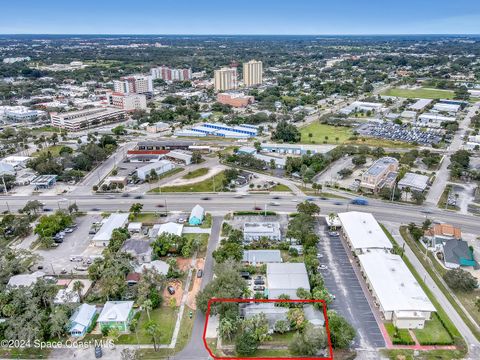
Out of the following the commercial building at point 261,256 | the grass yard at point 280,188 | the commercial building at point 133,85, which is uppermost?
the commercial building at point 133,85

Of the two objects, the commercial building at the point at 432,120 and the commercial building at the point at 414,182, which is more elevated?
the commercial building at the point at 432,120

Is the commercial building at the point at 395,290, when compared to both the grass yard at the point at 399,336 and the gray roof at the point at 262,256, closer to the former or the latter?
the grass yard at the point at 399,336

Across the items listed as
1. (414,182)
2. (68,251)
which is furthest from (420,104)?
(68,251)

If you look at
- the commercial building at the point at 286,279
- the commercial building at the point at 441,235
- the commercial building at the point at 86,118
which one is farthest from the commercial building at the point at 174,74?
the commercial building at the point at 286,279

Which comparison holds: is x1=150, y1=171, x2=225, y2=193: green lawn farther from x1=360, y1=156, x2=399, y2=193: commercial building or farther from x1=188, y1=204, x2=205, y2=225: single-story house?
x1=360, y1=156, x2=399, y2=193: commercial building

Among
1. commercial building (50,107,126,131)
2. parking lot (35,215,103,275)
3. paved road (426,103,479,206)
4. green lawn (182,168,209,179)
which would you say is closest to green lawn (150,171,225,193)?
green lawn (182,168,209,179)

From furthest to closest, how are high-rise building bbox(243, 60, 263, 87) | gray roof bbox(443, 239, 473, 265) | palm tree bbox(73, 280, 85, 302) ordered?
high-rise building bbox(243, 60, 263, 87), gray roof bbox(443, 239, 473, 265), palm tree bbox(73, 280, 85, 302)
